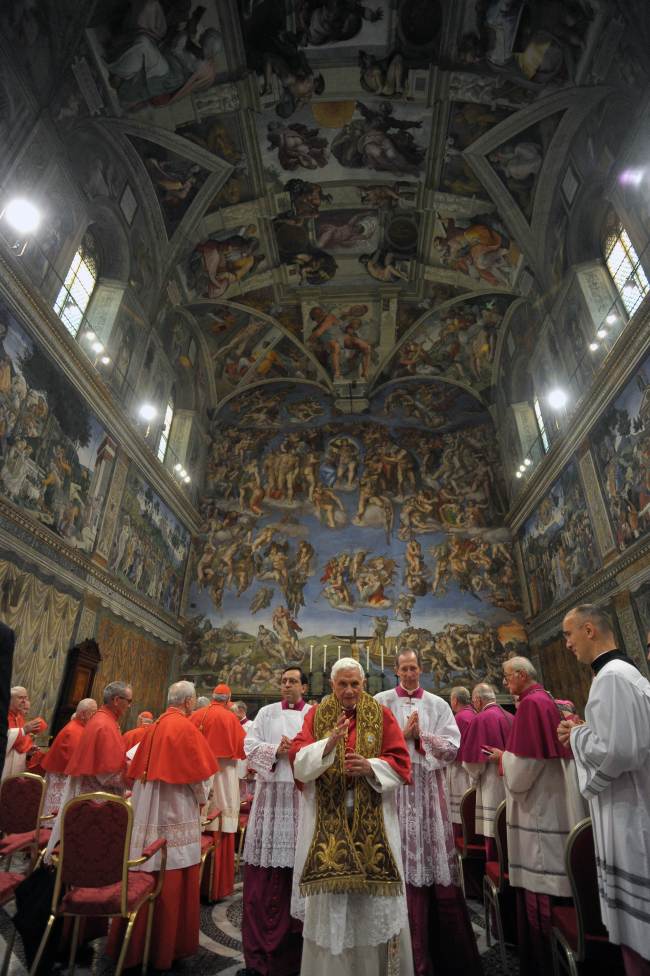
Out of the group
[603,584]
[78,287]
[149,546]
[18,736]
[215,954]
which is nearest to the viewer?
[215,954]

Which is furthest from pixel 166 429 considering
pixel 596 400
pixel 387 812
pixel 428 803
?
pixel 387 812

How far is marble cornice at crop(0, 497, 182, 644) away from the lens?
9.19 metres

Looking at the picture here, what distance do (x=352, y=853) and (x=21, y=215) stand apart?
10.8 metres

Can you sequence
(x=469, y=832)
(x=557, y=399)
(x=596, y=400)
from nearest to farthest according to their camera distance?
(x=469, y=832), (x=596, y=400), (x=557, y=399)

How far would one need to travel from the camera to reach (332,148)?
14641mm

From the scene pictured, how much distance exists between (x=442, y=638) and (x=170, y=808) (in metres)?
14.0

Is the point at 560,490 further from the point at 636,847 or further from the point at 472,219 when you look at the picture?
the point at 636,847

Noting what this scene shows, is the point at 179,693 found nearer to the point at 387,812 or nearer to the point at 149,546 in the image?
the point at 387,812

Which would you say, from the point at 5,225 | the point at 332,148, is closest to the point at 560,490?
the point at 332,148

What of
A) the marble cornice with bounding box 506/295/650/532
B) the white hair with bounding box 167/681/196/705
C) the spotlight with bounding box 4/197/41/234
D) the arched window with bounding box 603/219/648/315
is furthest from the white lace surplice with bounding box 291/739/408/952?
the arched window with bounding box 603/219/648/315

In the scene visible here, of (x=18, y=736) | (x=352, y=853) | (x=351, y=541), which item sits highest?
(x=351, y=541)

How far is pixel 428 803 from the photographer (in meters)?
4.39

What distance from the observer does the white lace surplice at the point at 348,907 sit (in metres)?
2.84

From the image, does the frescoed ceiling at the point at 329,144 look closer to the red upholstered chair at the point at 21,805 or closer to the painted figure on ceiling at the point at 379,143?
the painted figure on ceiling at the point at 379,143
